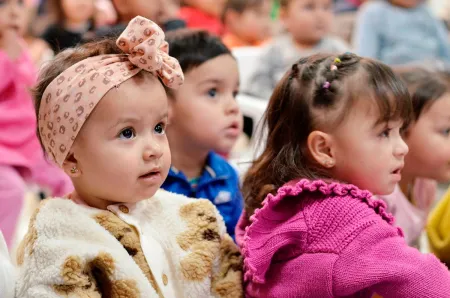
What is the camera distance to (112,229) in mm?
1155

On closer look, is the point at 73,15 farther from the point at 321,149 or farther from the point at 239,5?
the point at 321,149

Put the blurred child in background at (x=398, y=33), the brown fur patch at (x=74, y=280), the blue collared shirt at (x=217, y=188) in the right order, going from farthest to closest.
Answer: the blurred child in background at (x=398, y=33)
the blue collared shirt at (x=217, y=188)
the brown fur patch at (x=74, y=280)

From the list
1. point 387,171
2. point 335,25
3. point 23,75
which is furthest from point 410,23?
point 387,171

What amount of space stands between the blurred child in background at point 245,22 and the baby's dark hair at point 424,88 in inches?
87.4

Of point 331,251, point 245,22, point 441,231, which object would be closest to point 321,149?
point 331,251

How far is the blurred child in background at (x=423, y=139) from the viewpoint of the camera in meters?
1.63

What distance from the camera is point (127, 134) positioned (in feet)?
3.74

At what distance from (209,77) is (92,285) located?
69cm

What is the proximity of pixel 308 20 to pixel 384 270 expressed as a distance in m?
2.30

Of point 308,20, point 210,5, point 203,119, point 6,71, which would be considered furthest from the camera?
point 210,5

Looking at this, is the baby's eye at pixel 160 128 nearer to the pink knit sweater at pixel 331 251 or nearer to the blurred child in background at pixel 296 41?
the pink knit sweater at pixel 331 251

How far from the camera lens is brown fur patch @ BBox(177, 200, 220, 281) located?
122 cm

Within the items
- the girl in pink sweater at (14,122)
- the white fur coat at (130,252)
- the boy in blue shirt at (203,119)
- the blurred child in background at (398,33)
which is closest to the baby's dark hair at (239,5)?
the blurred child in background at (398,33)

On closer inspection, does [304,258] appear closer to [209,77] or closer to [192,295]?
[192,295]
